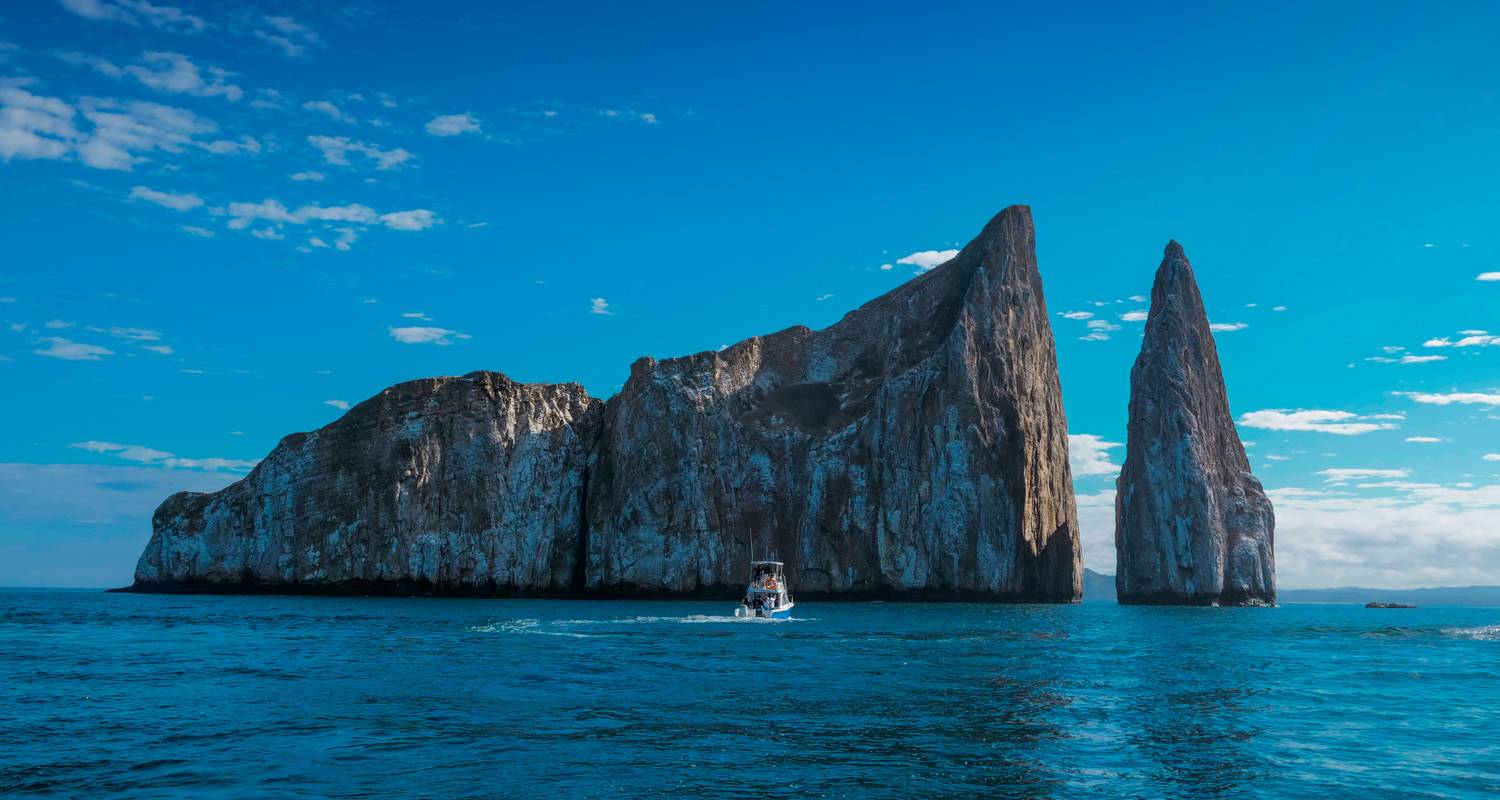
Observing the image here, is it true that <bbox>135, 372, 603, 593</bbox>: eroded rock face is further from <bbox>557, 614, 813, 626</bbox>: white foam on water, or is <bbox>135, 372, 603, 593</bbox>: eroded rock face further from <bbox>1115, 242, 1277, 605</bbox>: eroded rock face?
<bbox>1115, 242, 1277, 605</bbox>: eroded rock face

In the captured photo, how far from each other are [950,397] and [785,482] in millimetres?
18990

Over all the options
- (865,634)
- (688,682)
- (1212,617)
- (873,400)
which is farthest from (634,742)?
(873,400)

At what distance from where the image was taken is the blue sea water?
20094mm

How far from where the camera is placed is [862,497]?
108125 millimetres

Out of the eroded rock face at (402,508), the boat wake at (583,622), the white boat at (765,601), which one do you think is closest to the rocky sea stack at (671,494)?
the eroded rock face at (402,508)

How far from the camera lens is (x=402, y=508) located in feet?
349

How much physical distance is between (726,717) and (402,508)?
86.2m

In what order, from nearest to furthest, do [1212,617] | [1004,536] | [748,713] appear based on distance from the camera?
[748,713]
[1212,617]
[1004,536]

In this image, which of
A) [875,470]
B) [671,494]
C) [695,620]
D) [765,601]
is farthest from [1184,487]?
[695,620]

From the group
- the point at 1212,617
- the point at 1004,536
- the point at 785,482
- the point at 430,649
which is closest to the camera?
the point at 430,649

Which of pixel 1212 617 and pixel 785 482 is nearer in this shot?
pixel 1212 617

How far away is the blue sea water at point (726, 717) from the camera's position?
20.1 meters

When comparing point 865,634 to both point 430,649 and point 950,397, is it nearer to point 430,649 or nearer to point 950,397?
point 430,649

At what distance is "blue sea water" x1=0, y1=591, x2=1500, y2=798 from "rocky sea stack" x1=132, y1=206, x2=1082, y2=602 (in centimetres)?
5208
